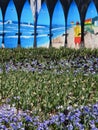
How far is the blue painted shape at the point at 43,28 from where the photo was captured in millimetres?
15758

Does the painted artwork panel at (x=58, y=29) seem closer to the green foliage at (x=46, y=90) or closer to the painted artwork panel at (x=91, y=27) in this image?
the painted artwork panel at (x=91, y=27)

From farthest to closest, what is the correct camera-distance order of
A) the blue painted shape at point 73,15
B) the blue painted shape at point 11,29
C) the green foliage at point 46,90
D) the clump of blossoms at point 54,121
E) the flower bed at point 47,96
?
the blue painted shape at point 73,15, the blue painted shape at point 11,29, the green foliage at point 46,90, the flower bed at point 47,96, the clump of blossoms at point 54,121

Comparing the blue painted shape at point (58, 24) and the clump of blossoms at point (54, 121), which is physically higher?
the blue painted shape at point (58, 24)

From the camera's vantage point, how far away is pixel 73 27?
1595 centimetres

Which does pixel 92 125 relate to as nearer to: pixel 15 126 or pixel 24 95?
pixel 15 126

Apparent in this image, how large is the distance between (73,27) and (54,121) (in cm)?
1120

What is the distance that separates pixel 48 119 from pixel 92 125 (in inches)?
22.6

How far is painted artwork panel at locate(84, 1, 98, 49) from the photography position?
15758mm

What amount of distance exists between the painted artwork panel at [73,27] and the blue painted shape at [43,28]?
2.52 feet

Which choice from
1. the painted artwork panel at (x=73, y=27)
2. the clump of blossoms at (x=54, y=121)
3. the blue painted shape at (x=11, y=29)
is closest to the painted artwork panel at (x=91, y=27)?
the painted artwork panel at (x=73, y=27)

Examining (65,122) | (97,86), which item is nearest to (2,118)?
(65,122)

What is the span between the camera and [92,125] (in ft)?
15.9

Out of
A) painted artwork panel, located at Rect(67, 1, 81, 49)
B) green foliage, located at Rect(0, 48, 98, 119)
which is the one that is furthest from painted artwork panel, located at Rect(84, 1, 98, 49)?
green foliage, located at Rect(0, 48, 98, 119)

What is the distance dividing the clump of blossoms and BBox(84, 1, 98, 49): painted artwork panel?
418 inches
